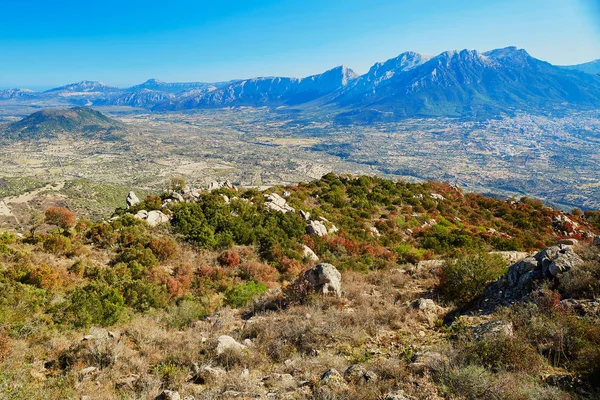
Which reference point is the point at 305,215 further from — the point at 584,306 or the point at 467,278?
the point at 584,306

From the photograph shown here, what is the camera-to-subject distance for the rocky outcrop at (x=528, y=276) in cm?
833

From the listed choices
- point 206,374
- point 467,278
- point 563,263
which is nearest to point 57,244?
point 206,374

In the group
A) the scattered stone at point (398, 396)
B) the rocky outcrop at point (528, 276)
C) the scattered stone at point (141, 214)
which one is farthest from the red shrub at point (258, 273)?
the scattered stone at point (398, 396)

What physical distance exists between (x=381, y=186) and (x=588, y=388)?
2625 centimetres

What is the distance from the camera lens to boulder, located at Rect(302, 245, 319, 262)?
53.0 ft

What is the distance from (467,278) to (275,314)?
20.6ft

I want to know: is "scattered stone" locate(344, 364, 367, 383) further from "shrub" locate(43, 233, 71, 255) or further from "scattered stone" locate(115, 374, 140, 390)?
"shrub" locate(43, 233, 71, 255)

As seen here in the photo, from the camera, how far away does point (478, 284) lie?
9898mm

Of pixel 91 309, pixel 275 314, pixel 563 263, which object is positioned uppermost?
pixel 563 263

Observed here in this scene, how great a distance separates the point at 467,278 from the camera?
9.89 m

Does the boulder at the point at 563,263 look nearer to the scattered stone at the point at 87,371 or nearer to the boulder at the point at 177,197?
the scattered stone at the point at 87,371

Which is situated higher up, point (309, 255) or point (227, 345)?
point (227, 345)

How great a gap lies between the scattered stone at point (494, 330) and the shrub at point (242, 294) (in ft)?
23.3

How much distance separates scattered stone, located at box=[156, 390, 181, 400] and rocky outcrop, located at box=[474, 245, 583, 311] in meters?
8.09
